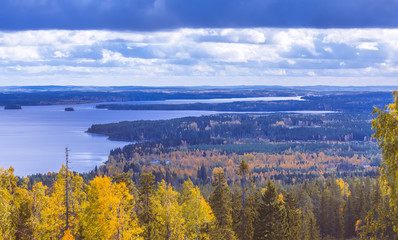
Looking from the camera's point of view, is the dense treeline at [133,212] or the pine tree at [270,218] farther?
the pine tree at [270,218]

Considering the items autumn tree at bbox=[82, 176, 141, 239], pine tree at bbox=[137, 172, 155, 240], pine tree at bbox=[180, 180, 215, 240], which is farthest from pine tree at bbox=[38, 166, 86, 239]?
pine tree at bbox=[180, 180, 215, 240]

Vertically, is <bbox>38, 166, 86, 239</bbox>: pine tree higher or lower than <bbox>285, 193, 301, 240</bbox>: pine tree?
higher

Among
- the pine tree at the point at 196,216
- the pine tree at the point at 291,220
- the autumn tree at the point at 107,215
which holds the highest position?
the autumn tree at the point at 107,215

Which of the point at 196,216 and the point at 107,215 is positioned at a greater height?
the point at 107,215

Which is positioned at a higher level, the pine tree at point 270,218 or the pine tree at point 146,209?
the pine tree at point 146,209

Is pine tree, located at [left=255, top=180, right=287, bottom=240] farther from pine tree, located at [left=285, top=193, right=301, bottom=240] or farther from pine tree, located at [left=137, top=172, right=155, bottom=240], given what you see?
pine tree, located at [left=137, top=172, right=155, bottom=240]

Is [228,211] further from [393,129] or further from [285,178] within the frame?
[285,178]

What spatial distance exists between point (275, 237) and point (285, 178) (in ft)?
360

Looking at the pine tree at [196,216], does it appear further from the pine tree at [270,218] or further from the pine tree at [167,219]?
the pine tree at [270,218]

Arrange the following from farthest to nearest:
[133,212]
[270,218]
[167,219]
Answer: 1. [270,218]
2. [167,219]
3. [133,212]

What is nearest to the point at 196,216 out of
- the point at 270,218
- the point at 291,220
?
the point at 270,218

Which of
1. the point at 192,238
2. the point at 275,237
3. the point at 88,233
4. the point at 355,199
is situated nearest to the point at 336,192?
the point at 355,199

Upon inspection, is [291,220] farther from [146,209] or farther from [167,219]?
[167,219]

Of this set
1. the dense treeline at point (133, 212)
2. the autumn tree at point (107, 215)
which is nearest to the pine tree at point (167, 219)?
the dense treeline at point (133, 212)
